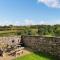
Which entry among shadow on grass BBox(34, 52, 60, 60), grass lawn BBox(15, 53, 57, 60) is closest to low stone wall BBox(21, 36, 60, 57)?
shadow on grass BBox(34, 52, 60, 60)

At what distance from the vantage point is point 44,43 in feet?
53.8

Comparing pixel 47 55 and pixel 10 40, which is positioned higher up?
pixel 10 40

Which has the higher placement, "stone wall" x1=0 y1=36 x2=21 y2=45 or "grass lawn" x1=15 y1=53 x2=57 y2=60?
"stone wall" x1=0 y1=36 x2=21 y2=45

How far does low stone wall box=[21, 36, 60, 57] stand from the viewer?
1552 cm

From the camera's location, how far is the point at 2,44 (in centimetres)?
1688

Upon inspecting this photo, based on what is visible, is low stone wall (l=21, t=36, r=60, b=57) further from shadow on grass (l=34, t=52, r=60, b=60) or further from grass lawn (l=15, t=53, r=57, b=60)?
grass lawn (l=15, t=53, r=57, b=60)

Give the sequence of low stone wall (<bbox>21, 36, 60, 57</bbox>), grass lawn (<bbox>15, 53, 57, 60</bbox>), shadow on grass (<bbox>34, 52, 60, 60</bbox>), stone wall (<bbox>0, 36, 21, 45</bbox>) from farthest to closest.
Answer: stone wall (<bbox>0, 36, 21, 45</bbox>) < low stone wall (<bbox>21, 36, 60, 57</bbox>) < shadow on grass (<bbox>34, 52, 60, 60</bbox>) < grass lawn (<bbox>15, 53, 57, 60</bbox>)

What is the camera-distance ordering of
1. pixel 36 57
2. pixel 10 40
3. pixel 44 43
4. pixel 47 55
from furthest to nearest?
pixel 10 40 → pixel 44 43 → pixel 47 55 → pixel 36 57

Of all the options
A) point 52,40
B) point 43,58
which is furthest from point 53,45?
point 43,58

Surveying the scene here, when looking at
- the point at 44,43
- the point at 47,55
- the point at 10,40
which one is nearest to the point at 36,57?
the point at 47,55

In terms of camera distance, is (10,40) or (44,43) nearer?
(44,43)

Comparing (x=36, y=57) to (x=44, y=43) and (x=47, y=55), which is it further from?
(x=44, y=43)

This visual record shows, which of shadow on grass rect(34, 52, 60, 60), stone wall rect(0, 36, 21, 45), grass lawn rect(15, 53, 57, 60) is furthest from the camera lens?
stone wall rect(0, 36, 21, 45)

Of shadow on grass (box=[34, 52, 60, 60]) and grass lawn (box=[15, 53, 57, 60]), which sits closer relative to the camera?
grass lawn (box=[15, 53, 57, 60])
